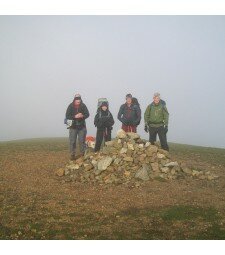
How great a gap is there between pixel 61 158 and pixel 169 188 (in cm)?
800

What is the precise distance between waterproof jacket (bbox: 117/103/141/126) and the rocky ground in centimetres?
111

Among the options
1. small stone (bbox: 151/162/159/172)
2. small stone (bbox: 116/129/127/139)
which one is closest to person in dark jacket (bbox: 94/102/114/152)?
small stone (bbox: 116/129/127/139)

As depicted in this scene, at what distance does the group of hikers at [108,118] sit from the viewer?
17500mm

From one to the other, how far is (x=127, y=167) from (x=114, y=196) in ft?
10.7

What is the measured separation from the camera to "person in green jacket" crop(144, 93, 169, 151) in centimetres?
1752

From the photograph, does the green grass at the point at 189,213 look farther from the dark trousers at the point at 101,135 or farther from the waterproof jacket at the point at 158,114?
the dark trousers at the point at 101,135

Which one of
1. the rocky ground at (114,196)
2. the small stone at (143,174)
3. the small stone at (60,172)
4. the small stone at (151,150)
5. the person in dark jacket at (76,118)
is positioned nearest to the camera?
the rocky ground at (114,196)

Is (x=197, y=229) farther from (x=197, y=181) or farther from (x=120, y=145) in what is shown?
(x=120, y=145)

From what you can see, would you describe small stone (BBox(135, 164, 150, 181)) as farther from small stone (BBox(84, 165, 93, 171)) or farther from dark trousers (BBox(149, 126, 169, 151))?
dark trousers (BBox(149, 126, 169, 151))

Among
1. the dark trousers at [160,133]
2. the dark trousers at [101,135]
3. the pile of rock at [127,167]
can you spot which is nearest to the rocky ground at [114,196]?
the pile of rock at [127,167]

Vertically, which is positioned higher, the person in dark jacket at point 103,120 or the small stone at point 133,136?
the person in dark jacket at point 103,120

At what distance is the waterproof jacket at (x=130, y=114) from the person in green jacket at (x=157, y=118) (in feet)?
Result: 1.54

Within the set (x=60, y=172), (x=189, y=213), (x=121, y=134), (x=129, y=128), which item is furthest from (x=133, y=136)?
(x=189, y=213)

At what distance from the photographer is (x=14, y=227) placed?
29.5 ft
